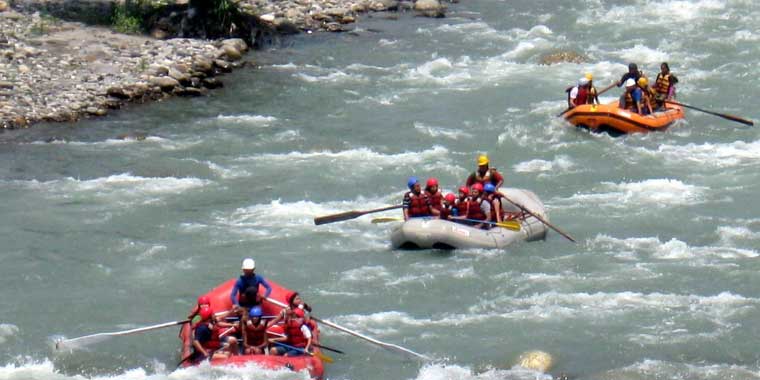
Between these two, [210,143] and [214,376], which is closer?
[214,376]

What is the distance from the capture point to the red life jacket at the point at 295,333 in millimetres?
14820

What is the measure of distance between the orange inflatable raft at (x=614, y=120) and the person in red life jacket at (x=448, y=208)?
17.7ft

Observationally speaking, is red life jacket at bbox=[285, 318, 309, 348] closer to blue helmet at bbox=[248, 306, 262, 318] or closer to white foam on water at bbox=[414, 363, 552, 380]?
blue helmet at bbox=[248, 306, 262, 318]

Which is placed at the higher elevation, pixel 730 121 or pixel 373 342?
pixel 730 121

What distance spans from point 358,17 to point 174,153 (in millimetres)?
11040

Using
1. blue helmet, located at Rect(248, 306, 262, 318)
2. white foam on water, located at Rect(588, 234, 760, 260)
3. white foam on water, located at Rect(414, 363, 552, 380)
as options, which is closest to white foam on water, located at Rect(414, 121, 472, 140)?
white foam on water, located at Rect(588, 234, 760, 260)

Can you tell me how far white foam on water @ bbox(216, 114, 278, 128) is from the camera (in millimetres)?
25184

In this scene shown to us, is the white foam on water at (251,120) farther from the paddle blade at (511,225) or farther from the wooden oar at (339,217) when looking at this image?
the paddle blade at (511,225)

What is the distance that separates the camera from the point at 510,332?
620 inches

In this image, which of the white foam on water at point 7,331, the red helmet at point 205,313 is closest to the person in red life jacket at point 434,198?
the red helmet at point 205,313

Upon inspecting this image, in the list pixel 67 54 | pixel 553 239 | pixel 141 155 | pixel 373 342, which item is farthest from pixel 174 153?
pixel 373 342

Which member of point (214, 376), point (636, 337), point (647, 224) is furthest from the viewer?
point (647, 224)

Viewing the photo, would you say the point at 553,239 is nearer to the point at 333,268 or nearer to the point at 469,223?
the point at 469,223

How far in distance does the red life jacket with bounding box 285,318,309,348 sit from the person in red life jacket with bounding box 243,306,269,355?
243mm
